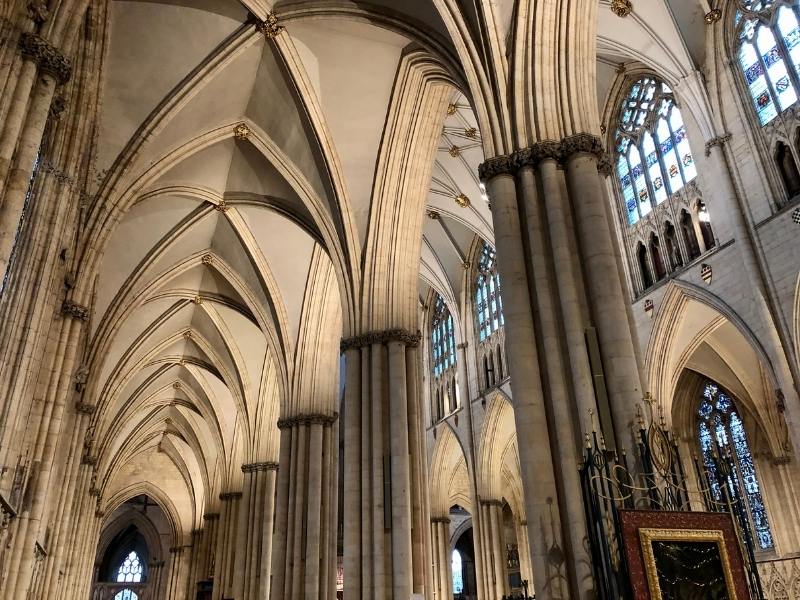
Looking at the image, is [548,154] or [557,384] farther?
[548,154]

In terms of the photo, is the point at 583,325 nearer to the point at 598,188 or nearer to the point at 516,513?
the point at 598,188

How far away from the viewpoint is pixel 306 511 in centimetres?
1712

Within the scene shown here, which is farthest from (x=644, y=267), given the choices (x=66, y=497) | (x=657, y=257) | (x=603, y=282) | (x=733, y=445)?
(x=66, y=497)

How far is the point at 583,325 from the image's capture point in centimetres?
815

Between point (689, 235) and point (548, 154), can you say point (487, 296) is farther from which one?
point (548, 154)

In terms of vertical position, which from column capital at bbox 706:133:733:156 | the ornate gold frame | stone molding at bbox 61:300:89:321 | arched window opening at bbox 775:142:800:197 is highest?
column capital at bbox 706:133:733:156

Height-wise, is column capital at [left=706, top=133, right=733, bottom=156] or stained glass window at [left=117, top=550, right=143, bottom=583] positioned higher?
→ column capital at [left=706, top=133, right=733, bottom=156]

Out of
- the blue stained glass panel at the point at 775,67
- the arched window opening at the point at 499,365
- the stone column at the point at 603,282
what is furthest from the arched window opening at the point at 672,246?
the stone column at the point at 603,282

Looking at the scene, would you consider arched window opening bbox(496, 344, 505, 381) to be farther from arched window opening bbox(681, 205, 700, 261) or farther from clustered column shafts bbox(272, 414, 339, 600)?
arched window opening bbox(681, 205, 700, 261)

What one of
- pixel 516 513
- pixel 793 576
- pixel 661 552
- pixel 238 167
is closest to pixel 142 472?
pixel 516 513

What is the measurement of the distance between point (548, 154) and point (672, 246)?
27.4ft

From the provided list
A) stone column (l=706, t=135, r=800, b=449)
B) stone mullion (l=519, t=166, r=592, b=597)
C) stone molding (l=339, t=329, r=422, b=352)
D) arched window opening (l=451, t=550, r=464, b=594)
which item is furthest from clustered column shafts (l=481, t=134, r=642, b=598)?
arched window opening (l=451, t=550, r=464, b=594)

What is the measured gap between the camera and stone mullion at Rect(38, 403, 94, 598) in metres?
15.5

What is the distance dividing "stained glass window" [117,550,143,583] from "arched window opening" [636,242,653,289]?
36948mm
